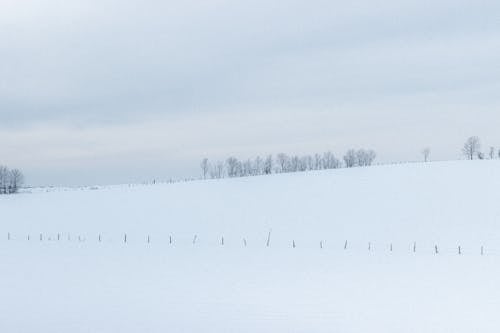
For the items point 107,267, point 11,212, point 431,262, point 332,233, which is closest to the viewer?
point 107,267

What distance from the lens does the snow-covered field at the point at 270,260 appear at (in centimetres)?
1673

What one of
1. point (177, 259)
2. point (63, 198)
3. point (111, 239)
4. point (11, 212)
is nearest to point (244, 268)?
point (177, 259)

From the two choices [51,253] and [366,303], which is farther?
[51,253]

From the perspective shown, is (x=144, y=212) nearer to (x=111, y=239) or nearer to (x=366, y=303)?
(x=111, y=239)

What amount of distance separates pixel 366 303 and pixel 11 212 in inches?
2603

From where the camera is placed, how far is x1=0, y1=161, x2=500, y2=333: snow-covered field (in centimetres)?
1673

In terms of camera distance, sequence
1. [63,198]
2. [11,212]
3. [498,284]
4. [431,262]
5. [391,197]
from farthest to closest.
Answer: [63,198]
[11,212]
[391,197]
[431,262]
[498,284]

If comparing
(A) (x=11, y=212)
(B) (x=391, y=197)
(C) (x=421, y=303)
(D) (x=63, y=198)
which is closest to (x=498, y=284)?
(C) (x=421, y=303)

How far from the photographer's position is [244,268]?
28484 mm

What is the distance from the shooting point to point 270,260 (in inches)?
1270

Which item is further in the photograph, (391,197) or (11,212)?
(11,212)

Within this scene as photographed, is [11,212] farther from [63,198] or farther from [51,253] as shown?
[51,253]

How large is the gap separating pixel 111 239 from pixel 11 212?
35.0 meters

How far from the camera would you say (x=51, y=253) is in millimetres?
34844
